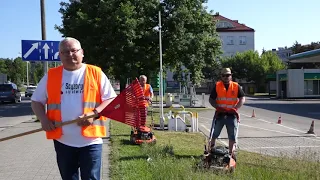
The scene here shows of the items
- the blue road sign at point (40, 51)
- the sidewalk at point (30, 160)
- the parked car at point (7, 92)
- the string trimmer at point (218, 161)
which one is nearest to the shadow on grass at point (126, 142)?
the sidewalk at point (30, 160)

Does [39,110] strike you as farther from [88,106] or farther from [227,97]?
[227,97]

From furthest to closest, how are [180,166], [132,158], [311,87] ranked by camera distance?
[311,87], [132,158], [180,166]

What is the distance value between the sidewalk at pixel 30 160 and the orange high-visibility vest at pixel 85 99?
2.98 m

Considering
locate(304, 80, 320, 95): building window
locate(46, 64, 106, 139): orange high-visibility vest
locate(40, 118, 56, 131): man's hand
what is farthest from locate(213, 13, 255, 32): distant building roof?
locate(40, 118, 56, 131): man's hand

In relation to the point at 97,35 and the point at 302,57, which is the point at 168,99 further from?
the point at 302,57

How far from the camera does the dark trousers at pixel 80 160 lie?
384 cm

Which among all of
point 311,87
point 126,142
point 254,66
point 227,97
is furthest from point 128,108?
point 254,66

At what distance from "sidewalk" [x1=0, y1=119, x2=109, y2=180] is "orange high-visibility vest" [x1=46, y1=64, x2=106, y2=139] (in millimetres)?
2979

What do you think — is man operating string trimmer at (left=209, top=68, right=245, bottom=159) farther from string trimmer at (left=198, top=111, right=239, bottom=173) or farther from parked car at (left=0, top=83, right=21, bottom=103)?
parked car at (left=0, top=83, right=21, bottom=103)

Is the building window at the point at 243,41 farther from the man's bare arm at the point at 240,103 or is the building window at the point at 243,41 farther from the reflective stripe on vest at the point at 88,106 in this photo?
the reflective stripe on vest at the point at 88,106

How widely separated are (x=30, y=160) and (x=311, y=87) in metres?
49.0

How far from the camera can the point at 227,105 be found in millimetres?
8406

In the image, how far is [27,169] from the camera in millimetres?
7664

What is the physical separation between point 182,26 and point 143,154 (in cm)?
1958
